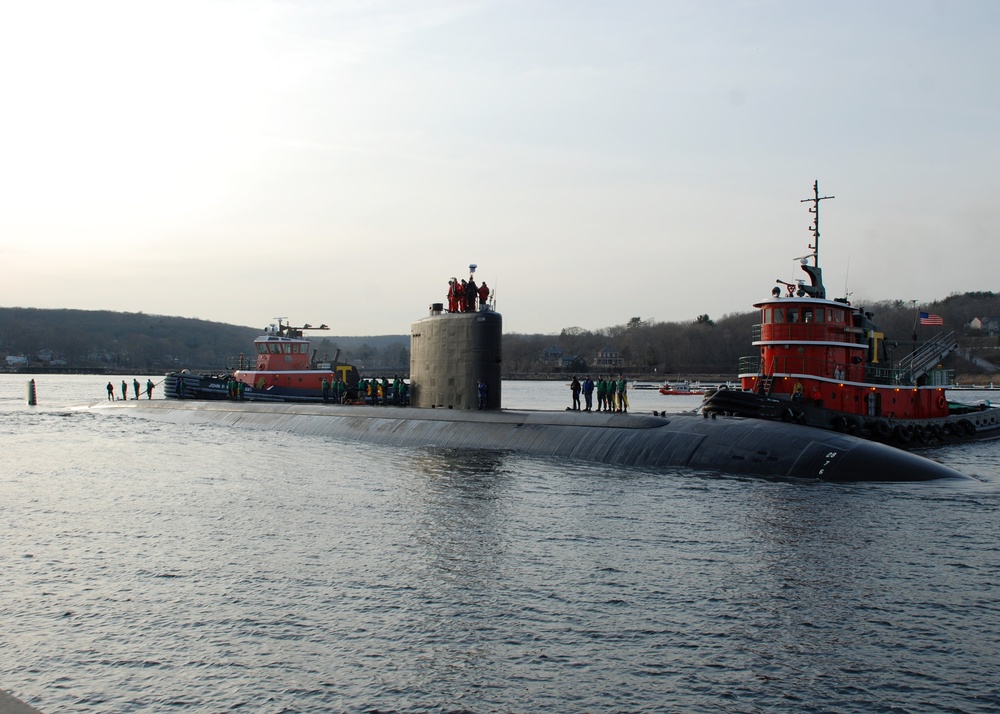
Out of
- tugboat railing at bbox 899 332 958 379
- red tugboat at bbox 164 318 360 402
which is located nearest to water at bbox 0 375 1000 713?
tugboat railing at bbox 899 332 958 379

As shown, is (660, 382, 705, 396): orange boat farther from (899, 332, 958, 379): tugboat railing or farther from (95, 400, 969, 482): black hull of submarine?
(95, 400, 969, 482): black hull of submarine

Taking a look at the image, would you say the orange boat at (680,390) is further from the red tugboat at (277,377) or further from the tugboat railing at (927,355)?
the tugboat railing at (927,355)

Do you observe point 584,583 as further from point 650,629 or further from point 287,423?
point 287,423

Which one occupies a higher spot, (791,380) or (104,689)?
(791,380)

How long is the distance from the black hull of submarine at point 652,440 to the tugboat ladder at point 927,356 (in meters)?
13.3

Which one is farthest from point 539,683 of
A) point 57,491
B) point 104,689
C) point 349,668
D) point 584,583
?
point 57,491

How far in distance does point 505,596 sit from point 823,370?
1977 centimetres

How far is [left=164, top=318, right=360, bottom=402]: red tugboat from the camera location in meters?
43.9

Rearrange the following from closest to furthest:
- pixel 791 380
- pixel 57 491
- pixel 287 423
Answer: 1. pixel 57 491
2. pixel 791 380
3. pixel 287 423

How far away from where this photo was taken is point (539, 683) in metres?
8.20

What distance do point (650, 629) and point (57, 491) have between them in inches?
576

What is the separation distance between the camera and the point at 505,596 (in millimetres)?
10781

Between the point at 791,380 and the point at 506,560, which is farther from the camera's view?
the point at 791,380

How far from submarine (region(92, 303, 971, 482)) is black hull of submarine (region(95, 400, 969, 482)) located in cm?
3
